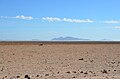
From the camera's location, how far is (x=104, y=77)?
1332cm

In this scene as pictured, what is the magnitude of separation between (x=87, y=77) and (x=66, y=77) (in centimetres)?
93

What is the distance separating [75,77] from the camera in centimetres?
1339

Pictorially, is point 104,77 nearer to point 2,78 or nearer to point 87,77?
point 87,77

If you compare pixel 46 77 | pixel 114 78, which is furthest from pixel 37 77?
pixel 114 78

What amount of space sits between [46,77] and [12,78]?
1503mm

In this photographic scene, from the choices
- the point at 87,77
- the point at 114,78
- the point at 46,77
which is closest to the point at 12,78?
the point at 46,77

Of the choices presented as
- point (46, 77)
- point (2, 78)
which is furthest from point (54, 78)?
point (2, 78)

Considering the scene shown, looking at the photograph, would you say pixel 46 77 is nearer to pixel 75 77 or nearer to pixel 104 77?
pixel 75 77

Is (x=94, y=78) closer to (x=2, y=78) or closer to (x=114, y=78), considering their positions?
(x=114, y=78)

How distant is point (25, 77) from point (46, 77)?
932mm

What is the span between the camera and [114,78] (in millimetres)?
12945

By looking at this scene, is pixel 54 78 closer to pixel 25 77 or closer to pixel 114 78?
pixel 25 77

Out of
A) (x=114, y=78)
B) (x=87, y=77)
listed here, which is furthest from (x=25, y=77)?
(x=114, y=78)

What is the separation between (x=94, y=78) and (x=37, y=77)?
2.56m
